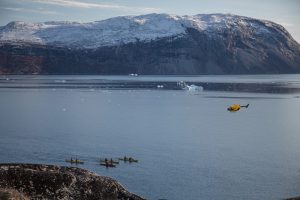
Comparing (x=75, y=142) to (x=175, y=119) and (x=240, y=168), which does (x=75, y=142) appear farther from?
(x=175, y=119)

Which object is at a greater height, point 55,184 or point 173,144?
point 55,184

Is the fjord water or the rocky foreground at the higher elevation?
the rocky foreground

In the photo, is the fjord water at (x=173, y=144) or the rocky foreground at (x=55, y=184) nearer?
the rocky foreground at (x=55, y=184)

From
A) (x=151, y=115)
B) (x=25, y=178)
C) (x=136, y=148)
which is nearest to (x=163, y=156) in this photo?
(x=136, y=148)

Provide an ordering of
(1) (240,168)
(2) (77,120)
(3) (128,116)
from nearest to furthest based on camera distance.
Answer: (1) (240,168)
(2) (77,120)
(3) (128,116)

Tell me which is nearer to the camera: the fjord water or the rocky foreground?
the rocky foreground
